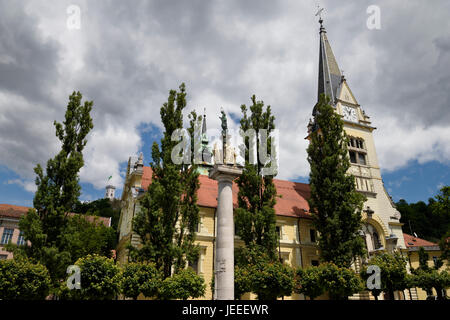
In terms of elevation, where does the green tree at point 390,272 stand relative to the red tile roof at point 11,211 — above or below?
below

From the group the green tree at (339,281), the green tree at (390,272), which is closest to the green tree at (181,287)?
the green tree at (339,281)

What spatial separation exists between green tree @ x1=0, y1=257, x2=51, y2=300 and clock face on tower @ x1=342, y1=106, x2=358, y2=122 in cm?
3510

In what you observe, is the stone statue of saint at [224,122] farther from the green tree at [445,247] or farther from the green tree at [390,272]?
the green tree at [445,247]

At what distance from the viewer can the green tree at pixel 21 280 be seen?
15523 mm

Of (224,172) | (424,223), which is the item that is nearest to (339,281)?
(224,172)

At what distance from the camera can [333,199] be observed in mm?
26609

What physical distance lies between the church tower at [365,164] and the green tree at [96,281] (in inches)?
962

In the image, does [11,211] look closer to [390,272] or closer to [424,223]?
[390,272]

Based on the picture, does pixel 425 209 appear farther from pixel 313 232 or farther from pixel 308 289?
pixel 308 289

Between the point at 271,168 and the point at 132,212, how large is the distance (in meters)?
13.3

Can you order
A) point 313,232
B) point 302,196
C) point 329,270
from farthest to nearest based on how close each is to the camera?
point 302,196
point 313,232
point 329,270

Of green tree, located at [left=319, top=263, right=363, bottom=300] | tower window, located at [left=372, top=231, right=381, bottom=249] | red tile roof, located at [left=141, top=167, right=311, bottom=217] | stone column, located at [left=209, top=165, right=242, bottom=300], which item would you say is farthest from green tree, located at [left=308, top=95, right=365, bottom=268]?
stone column, located at [left=209, top=165, right=242, bottom=300]
